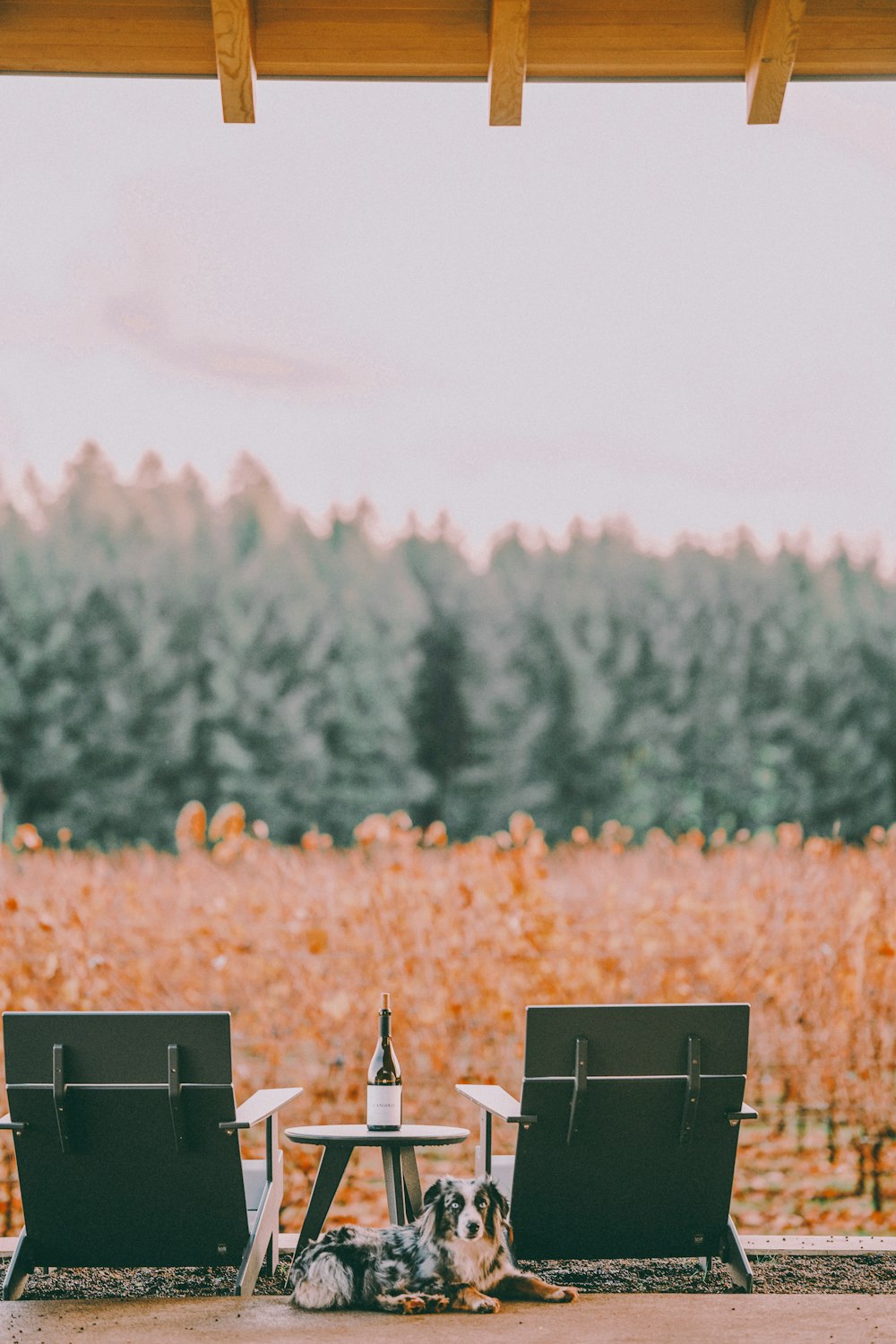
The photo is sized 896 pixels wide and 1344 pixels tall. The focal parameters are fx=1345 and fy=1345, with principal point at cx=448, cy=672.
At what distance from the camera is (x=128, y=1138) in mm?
3191

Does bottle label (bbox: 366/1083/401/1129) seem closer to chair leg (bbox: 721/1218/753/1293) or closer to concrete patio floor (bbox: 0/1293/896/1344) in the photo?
concrete patio floor (bbox: 0/1293/896/1344)

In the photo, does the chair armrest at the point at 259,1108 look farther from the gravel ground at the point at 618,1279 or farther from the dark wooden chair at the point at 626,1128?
the dark wooden chair at the point at 626,1128

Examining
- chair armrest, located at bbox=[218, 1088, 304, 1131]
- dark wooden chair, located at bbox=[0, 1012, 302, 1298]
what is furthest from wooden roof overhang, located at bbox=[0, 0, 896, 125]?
chair armrest, located at bbox=[218, 1088, 304, 1131]

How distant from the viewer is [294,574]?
9883 mm

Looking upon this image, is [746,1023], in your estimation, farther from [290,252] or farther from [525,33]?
[290,252]

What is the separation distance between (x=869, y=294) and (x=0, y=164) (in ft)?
16.2

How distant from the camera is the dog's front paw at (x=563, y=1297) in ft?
10.6

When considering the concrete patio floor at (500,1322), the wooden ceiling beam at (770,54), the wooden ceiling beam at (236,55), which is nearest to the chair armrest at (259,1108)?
the concrete patio floor at (500,1322)

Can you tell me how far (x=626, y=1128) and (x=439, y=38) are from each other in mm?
2865

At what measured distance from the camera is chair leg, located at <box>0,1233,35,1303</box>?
3268 mm

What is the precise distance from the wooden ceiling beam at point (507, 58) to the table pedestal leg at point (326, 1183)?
2719 mm

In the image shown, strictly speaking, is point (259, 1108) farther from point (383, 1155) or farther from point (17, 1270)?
point (17, 1270)

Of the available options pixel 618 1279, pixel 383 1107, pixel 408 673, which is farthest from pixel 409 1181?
pixel 408 673

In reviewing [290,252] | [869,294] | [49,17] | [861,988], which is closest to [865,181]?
[869,294]
